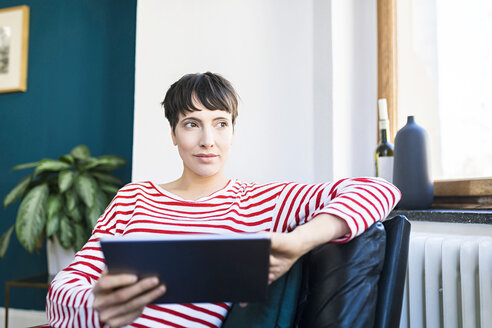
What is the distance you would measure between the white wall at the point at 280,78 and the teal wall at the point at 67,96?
2.00 feet

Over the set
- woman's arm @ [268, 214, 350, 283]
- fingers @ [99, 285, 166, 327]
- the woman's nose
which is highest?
the woman's nose

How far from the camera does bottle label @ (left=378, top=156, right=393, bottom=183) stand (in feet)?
5.15

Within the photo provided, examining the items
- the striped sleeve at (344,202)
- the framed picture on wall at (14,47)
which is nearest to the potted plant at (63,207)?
the framed picture on wall at (14,47)

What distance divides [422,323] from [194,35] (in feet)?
5.16

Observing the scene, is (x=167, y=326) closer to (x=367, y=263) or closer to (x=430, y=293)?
(x=367, y=263)

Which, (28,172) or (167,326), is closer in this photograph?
(167,326)

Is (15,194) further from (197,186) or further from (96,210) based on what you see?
(197,186)

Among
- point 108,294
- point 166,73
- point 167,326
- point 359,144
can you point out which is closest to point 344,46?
point 359,144

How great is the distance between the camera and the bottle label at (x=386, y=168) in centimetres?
157

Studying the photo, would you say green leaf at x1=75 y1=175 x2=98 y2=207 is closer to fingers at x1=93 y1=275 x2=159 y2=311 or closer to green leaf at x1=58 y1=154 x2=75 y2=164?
green leaf at x1=58 y1=154 x2=75 y2=164

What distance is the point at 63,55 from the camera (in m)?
2.71

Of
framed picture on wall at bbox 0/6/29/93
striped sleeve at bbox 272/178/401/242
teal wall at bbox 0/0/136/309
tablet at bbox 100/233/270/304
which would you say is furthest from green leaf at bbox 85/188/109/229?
tablet at bbox 100/233/270/304

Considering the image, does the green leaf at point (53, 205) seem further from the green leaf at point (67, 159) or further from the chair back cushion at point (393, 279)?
the chair back cushion at point (393, 279)

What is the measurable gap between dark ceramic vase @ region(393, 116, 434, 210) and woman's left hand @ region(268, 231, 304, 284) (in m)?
0.77
